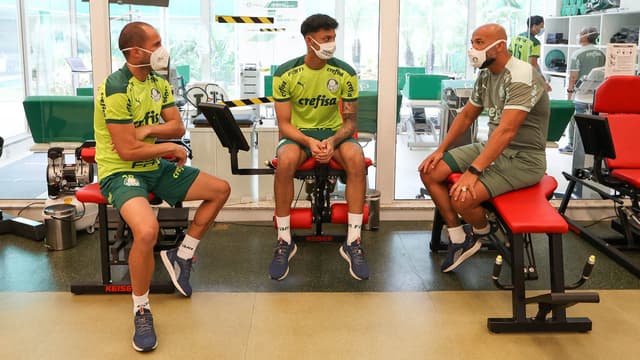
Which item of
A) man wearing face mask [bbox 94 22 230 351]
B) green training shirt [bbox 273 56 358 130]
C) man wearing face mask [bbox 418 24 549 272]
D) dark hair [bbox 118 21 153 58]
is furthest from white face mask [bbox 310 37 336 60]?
dark hair [bbox 118 21 153 58]

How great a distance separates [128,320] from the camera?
3098 mm

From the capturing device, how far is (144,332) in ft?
9.17

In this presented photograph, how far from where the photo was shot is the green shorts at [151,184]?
3.03m

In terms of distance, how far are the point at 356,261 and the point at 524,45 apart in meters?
2.23

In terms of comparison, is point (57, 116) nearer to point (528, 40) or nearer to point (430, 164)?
point (430, 164)

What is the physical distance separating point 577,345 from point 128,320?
2.05 meters

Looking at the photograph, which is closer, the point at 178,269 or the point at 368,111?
the point at 178,269

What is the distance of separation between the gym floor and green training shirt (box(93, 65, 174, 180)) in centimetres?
72

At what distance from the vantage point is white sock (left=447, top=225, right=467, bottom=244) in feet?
11.7

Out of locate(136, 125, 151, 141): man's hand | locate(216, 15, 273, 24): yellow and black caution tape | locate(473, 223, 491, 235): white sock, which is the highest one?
locate(216, 15, 273, 24): yellow and black caution tape

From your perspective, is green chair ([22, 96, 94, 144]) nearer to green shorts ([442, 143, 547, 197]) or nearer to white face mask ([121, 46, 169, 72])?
white face mask ([121, 46, 169, 72])

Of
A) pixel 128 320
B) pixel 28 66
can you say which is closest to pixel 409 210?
pixel 128 320

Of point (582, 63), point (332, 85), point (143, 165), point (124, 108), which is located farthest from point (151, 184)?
point (582, 63)

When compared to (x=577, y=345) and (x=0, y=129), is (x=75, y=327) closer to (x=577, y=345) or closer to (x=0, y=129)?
(x=577, y=345)
